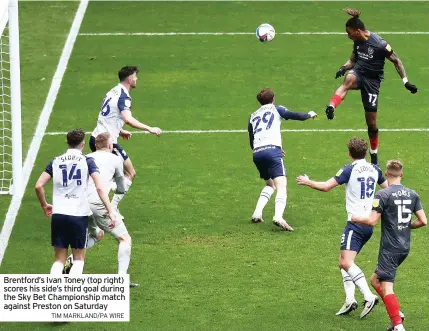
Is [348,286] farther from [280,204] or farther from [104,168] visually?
[104,168]

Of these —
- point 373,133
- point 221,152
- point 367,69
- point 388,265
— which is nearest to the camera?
point 388,265

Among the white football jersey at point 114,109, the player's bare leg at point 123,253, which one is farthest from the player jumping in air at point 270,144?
the player's bare leg at point 123,253

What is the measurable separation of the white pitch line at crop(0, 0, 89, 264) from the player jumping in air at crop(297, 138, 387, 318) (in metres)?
4.74

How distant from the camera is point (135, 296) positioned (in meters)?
14.2

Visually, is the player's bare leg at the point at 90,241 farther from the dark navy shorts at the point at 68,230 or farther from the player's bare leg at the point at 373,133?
the player's bare leg at the point at 373,133

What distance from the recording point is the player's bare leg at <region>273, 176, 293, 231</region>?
16250 millimetres

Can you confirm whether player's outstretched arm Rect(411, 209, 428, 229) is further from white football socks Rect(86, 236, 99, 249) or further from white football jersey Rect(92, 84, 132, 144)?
white football jersey Rect(92, 84, 132, 144)

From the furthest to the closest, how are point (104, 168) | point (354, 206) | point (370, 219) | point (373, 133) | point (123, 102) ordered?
point (373, 133), point (123, 102), point (104, 168), point (354, 206), point (370, 219)

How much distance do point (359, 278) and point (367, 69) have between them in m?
5.87

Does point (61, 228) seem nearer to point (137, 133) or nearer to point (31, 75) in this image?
point (137, 133)

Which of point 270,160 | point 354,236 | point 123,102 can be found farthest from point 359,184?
point 123,102

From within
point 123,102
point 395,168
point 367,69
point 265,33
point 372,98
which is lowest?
point 395,168

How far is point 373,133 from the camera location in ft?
60.9

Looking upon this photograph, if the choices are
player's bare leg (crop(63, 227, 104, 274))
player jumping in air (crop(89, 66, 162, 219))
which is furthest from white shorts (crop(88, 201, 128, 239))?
player jumping in air (crop(89, 66, 162, 219))
